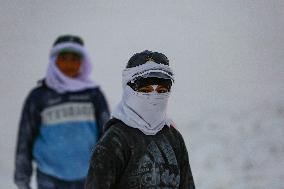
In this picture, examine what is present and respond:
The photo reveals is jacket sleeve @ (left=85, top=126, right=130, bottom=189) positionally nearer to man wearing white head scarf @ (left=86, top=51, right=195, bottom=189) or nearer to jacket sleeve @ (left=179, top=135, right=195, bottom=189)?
man wearing white head scarf @ (left=86, top=51, right=195, bottom=189)

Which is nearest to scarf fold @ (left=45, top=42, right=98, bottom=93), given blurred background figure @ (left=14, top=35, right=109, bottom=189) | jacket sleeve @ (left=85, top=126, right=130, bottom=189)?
blurred background figure @ (left=14, top=35, right=109, bottom=189)

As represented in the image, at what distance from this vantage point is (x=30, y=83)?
25391 mm

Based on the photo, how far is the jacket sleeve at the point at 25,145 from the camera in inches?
207

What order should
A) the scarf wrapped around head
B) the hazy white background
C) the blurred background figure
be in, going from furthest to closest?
the hazy white background → the blurred background figure → the scarf wrapped around head

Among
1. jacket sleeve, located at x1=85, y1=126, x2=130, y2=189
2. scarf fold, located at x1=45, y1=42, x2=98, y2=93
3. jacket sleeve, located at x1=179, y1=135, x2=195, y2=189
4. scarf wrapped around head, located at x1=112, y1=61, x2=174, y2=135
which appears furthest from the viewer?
scarf fold, located at x1=45, y1=42, x2=98, y2=93

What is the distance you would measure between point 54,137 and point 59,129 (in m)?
0.08

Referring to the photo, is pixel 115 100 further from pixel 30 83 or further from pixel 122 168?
pixel 122 168

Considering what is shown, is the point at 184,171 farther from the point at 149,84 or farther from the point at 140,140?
the point at 149,84

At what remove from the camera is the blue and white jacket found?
5219 millimetres

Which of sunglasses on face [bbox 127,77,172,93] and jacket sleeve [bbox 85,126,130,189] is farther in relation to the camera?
sunglasses on face [bbox 127,77,172,93]

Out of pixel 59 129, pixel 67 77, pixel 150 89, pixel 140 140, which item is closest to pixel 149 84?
pixel 150 89

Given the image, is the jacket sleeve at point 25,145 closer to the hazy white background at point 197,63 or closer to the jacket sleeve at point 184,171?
the jacket sleeve at point 184,171

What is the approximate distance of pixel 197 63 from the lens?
28406 millimetres

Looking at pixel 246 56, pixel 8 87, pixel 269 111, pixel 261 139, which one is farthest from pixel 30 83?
pixel 261 139
